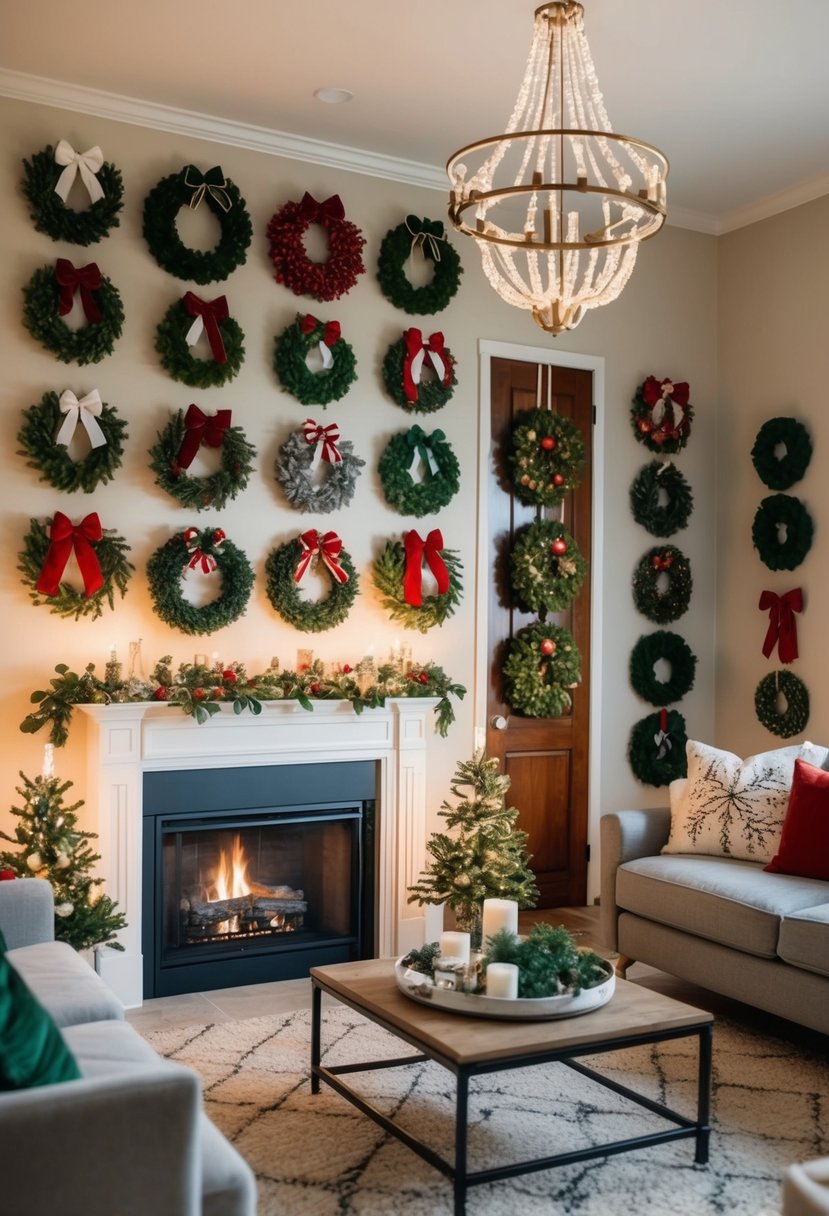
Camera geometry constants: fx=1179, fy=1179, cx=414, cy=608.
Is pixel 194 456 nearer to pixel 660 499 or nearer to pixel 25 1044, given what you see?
pixel 660 499

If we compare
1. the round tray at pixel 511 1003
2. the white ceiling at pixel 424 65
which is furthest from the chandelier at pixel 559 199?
the round tray at pixel 511 1003

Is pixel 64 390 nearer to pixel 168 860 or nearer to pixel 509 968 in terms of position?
pixel 168 860

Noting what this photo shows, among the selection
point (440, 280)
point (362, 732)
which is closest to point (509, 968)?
point (362, 732)

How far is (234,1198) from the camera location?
2.03 metres

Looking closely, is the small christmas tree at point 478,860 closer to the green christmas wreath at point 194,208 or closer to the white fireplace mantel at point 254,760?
the white fireplace mantel at point 254,760

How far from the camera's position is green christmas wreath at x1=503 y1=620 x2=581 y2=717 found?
5.32m

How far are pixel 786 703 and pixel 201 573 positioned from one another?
2.77 meters

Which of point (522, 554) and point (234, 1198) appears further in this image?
point (522, 554)

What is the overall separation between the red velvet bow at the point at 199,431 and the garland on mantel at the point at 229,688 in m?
0.79

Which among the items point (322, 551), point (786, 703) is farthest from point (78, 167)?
point (786, 703)

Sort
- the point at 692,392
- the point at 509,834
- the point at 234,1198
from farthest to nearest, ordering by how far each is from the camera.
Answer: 1. the point at 692,392
2. the point at 509,834
3. the point at 234,1198

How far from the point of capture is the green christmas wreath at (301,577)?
188 inches

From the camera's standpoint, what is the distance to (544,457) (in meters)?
5.40

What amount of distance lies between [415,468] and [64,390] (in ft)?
5.03
